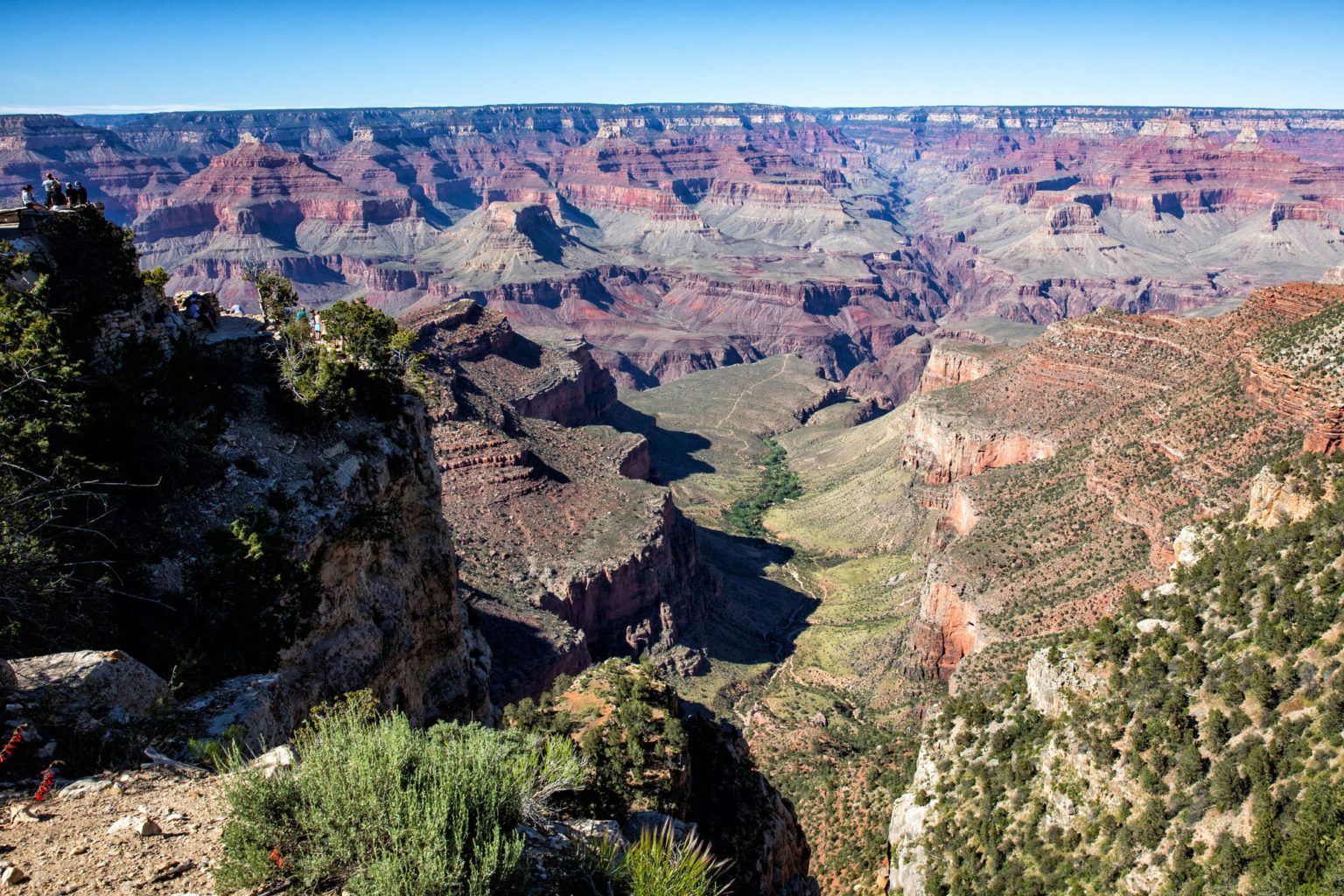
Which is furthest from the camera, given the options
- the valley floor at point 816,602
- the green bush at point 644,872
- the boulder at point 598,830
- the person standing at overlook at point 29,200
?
the valley floor at point 816,602

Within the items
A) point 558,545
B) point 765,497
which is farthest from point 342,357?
point 765,497

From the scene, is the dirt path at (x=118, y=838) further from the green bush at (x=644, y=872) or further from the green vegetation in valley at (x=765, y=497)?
the green vegetation in valley at (x=765, y=497)

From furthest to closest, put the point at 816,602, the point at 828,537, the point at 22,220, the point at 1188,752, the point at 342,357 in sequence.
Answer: the point at 828,537
the point at 816,602
the point at 342,357
the point at 1188,752
the point at 22,220

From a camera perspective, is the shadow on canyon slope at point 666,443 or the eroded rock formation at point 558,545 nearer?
the eroded rock formation at point 558,545

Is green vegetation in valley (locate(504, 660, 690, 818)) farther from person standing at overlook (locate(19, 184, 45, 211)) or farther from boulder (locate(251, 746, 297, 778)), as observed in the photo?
person standing at overlook (locate(19, 184, 45, 211))

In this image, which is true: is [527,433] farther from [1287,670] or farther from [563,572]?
[1287,670]

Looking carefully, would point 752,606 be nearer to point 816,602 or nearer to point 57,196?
point 816,602

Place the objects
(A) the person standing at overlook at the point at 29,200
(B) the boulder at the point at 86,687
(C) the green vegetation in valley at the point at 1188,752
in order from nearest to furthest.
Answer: (B) the boulder at the point at 86,687 < (C) the green vegetation in valley at the point at 1188,752 < (A) the person standing at overlook at the point at 29,200

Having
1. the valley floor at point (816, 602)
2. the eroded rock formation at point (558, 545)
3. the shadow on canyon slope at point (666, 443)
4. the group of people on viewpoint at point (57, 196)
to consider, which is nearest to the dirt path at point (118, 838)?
the group of people on viewpoint at point (57, 196)
